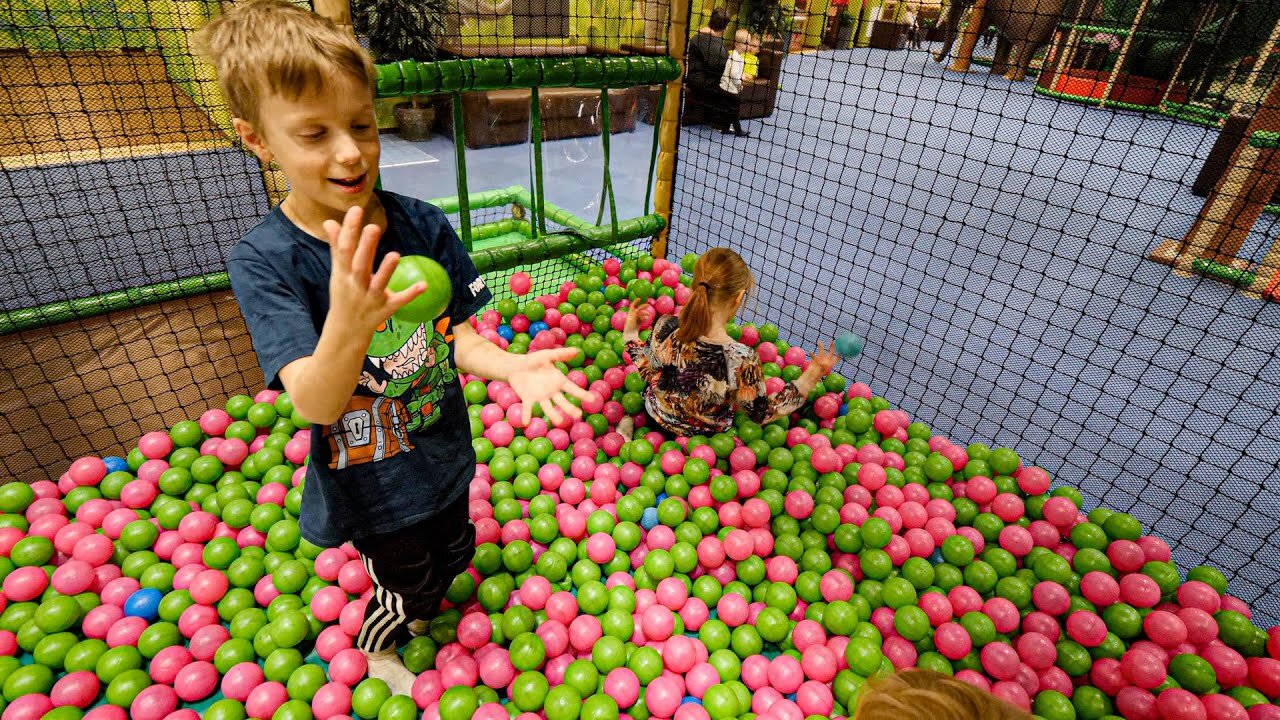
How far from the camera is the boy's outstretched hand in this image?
2.89 feet

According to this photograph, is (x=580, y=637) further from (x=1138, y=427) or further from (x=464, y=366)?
(x=1138, y=427)

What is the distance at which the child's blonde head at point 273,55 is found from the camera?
77 centimetres

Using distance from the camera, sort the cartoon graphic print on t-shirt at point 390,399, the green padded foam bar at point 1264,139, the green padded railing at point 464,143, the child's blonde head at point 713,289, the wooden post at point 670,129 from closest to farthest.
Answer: the cartoon graphic print on t-shirt at point 390,399, the child's blonde head at point 713,289, the green padded railing at point 464,143, the wooden post at point 670,129, the green padded foam bar at point 1264,139

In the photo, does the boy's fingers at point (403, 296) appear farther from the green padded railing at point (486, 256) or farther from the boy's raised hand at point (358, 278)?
the green padded railing at point (486, 256)

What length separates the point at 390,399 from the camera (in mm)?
1005

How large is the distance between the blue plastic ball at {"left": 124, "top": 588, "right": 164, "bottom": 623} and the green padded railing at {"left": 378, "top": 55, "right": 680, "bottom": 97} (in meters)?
1.45

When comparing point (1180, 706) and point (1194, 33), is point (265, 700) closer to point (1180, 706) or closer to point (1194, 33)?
point (1180, 706)

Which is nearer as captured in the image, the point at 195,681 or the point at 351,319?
the point at 351,319

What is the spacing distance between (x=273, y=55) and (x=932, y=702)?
1044 mm

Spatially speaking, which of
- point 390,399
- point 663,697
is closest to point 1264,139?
point 663,697

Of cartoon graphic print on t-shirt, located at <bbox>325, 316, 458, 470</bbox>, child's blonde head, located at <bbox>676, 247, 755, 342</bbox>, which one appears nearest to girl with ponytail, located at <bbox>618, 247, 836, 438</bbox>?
child's blonde head, located at <bbox>676, 247, 755, 342</bbox>

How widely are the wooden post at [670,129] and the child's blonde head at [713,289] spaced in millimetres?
1323

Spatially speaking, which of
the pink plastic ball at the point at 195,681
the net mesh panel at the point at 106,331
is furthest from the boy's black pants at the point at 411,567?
the net mesh panel at the point at 106,331

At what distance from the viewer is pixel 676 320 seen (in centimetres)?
201
